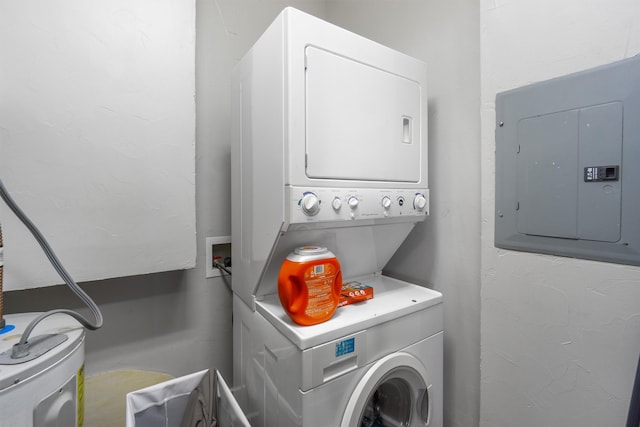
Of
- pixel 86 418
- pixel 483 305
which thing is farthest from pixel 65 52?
pixel 483 305

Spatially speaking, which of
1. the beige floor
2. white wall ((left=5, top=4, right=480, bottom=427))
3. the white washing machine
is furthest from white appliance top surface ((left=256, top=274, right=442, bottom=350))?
the beige floor

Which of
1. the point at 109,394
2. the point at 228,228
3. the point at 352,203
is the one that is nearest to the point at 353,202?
the point at 352,203

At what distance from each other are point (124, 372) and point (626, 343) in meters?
2.41

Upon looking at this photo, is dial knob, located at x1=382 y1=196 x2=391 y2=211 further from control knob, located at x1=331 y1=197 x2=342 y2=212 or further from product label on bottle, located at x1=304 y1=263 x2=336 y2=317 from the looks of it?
product label on bottle, located at x1=304 y1=263 x2=336 y2=317

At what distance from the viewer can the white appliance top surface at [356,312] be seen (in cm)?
119

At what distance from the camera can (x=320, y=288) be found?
1280mm

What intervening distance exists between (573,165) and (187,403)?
216 cm

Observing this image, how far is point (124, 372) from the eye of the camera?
65.9 inches

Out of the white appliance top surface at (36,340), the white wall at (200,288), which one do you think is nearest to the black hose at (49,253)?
the white appliance top surface at (36,340)

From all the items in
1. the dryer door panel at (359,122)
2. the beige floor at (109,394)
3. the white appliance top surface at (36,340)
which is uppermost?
the dryer door panel at (359,122)

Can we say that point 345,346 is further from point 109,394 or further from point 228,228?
point 109,394

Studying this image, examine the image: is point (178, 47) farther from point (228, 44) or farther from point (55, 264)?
point (55, 264)

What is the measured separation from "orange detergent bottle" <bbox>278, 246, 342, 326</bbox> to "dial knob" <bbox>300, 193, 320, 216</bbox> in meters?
0.19

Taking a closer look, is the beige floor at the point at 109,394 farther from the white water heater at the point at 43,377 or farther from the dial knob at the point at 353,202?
the dial knob at the point at 353,202
